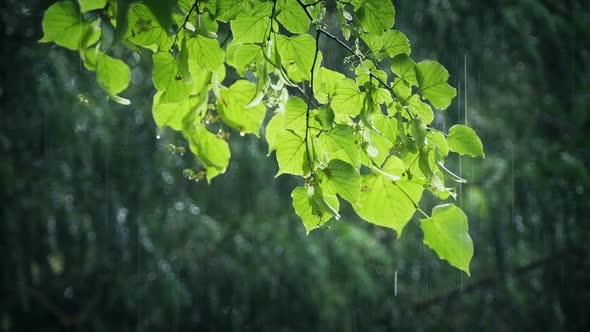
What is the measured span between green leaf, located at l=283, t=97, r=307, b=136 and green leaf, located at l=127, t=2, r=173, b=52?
0.12m

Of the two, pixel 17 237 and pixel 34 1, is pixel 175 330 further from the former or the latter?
pixel 34 1

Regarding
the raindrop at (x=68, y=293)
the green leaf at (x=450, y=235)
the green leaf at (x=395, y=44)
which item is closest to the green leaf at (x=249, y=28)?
the green leaf at (x=395, y=44)

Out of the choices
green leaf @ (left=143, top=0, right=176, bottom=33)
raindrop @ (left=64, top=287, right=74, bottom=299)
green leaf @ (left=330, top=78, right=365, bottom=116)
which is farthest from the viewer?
raindrop @ (left=64, top=287, right=74, bottom=299)

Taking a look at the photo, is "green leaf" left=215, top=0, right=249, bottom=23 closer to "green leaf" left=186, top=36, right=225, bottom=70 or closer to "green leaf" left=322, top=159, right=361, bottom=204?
"green leaf" left=186, top=36, right=225, bottom=70

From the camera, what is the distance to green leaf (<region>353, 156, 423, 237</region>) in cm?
57

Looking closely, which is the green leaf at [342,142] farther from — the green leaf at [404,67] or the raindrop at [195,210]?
the raindrop at [195,210]

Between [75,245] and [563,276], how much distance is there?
80.2 inches

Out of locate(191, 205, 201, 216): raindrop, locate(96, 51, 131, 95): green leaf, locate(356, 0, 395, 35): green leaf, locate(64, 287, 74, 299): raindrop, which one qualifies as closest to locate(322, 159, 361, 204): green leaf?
locate(356, 0, 395, 35): green leaf

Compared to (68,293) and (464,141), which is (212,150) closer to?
(464,141)

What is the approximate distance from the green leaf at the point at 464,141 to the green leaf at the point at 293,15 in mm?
167

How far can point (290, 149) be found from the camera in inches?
20.9

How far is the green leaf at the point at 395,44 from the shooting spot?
512 mm

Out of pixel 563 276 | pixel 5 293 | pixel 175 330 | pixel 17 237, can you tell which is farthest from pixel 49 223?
pixel 563 276

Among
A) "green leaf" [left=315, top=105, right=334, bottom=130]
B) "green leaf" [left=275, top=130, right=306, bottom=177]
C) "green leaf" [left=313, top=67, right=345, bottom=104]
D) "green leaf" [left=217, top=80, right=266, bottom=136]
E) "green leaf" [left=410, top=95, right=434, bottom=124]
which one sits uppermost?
"green leaf" [left=410, top=95, right=434, bottom=124]
